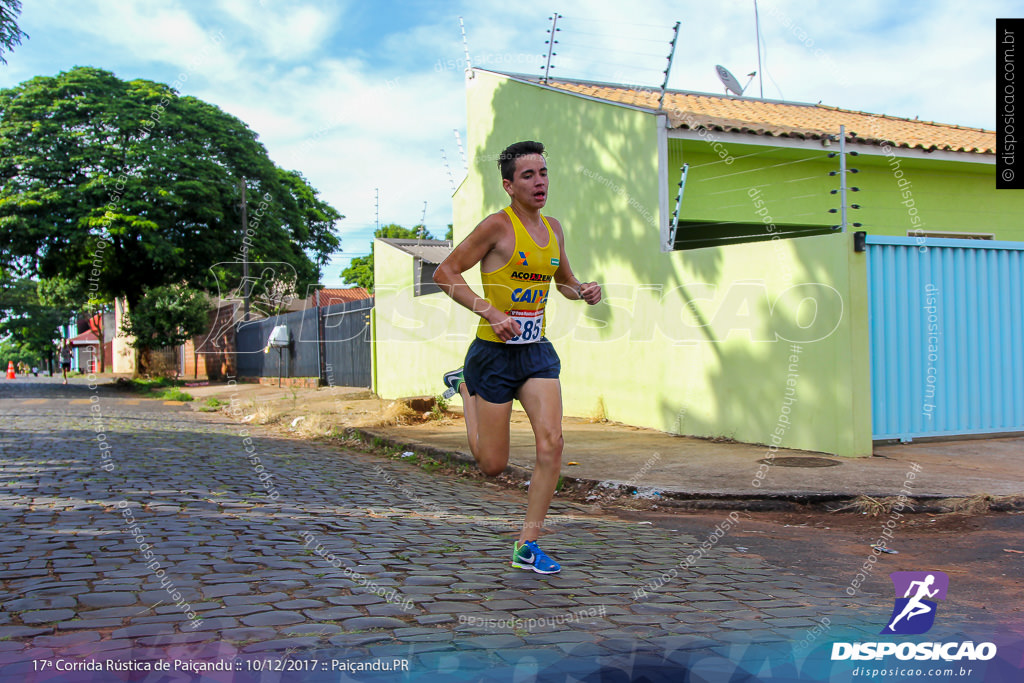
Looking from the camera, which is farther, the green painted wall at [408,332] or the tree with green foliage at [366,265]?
the tree with green foliage at [366,265]

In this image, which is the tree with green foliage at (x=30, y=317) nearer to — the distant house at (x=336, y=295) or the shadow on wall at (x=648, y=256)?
the distant house at (x=336, y=295)

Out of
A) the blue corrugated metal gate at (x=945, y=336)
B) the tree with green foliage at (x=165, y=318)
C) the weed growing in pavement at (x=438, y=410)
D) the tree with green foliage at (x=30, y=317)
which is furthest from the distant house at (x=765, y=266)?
the tree with green foliage at (x=30, y=317)

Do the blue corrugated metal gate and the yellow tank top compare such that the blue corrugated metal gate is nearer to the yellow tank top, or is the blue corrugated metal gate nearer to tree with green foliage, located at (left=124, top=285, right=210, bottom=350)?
the yellow tank top

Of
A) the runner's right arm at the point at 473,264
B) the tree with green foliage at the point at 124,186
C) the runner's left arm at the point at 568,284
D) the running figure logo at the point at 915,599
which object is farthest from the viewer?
the tree with green foliage at the point at 124,186

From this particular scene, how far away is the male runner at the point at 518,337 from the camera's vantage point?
4012 millimetres

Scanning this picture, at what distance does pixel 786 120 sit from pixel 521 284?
940 centimetres

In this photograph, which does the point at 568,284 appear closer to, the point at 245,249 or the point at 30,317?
the point at 245,249

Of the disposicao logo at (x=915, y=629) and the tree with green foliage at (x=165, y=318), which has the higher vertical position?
the tree with green foliage at (x=165, y=318)

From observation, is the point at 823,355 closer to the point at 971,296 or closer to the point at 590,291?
the point at 971,296

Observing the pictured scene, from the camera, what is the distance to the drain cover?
22.9 ft

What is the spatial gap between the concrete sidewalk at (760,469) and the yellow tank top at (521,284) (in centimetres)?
249

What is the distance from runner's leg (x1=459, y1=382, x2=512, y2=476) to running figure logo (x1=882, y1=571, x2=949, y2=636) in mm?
1903

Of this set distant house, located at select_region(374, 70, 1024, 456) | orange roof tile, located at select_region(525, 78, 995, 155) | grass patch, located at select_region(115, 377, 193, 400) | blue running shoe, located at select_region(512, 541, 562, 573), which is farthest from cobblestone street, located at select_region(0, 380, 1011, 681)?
grass patch, located at select_region(115, 377, 193, 400)

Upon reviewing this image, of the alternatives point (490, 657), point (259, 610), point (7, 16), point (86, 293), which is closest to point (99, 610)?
point (259, 610)
